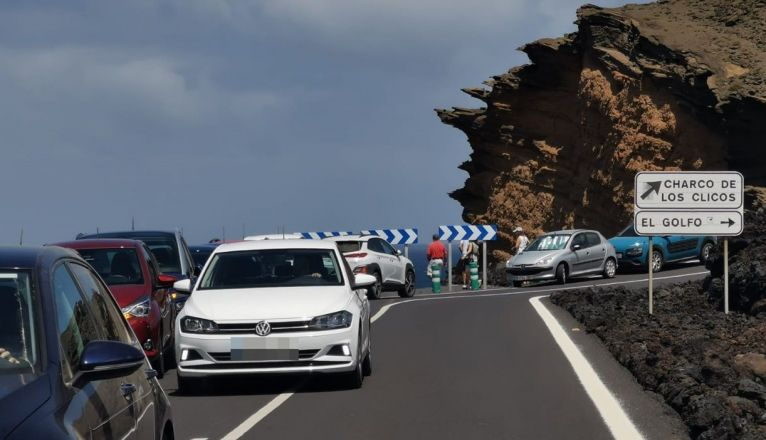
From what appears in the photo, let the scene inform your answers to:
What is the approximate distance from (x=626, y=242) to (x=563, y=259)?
3712 mm

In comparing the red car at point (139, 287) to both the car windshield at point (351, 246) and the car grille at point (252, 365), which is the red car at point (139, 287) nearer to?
the car grille at point (252, 365)

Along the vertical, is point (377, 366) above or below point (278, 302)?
below

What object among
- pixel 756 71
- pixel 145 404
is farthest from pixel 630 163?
pixel 145 404

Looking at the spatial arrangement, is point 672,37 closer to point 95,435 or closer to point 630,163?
point 630,163

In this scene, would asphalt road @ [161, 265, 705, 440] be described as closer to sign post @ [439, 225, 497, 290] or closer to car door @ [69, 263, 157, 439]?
car door @ [69, 263, 157, 439]

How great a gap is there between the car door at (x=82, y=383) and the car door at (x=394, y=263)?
1065 inches

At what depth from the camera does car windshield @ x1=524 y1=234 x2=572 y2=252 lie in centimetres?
3647

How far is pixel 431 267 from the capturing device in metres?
38.5

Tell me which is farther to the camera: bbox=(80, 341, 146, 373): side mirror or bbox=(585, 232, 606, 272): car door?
bbox=(585, 232, 606, 272): car door

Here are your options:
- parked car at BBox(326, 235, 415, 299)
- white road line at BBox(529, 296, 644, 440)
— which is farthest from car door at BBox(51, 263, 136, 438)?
Result: parked car at BBox(326, 235, 415, 299)

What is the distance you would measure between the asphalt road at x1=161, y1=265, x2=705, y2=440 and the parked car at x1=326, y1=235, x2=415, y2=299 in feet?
42.1

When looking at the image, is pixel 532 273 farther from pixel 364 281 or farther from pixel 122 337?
pixel 122 337

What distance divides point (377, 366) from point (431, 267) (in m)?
23.8

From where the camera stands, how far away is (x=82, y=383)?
14.0ft
